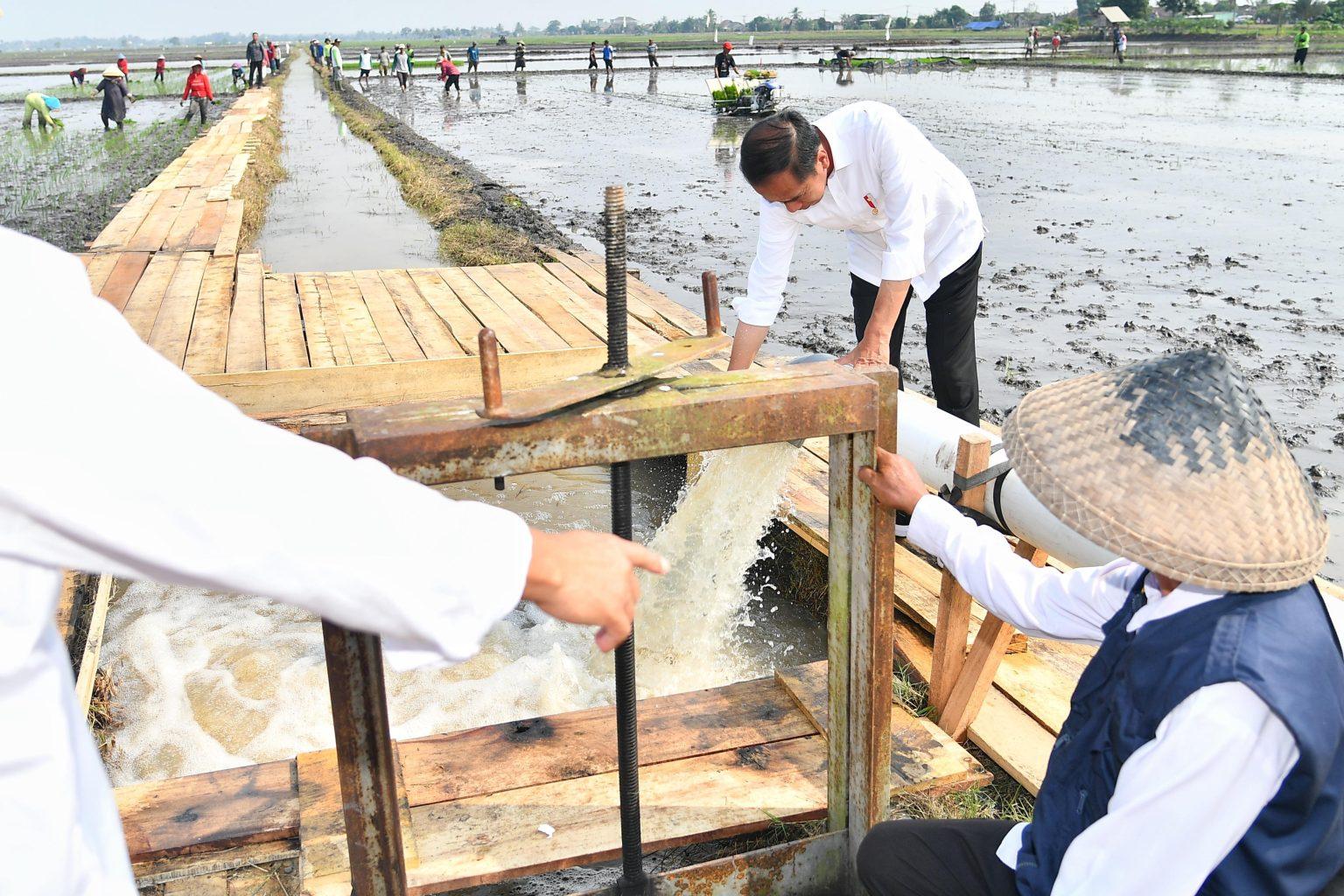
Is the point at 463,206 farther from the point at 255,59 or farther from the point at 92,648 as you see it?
the point at 255,59

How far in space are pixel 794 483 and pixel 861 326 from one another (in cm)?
73

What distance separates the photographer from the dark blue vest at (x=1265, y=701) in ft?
4.46

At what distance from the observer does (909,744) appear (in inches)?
110

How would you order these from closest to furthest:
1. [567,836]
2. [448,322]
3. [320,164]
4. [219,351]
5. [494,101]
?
1. [567,836]
2. [219,351]
3. [448,322]
4. [320,164]
5. [494,101]

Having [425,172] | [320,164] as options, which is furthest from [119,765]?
[320,164]

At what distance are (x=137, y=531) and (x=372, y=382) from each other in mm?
4635

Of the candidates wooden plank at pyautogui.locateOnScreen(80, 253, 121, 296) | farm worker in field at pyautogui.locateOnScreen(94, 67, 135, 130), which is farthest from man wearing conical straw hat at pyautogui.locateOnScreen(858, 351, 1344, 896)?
farm worker in field at pyautogui.locateOnScreen(94, 67, 135, 130)

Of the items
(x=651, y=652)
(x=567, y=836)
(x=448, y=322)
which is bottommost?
(x=651, y=652)

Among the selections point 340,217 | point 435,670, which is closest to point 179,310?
point 435,670

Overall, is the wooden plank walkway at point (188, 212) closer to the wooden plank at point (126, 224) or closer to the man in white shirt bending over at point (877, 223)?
the wooden plank at point (126, 224)

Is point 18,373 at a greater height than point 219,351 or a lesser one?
greater

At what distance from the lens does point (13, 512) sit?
0.93 meters

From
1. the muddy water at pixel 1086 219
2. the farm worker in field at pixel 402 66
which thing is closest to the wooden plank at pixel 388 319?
the muddy water at pixel 1086 219

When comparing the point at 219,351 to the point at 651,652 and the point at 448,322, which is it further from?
the point at 651,652
